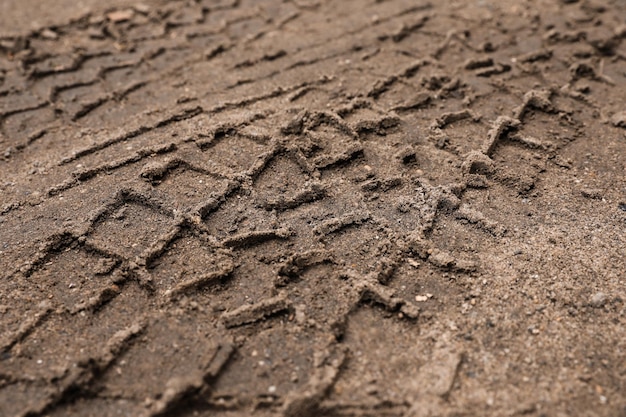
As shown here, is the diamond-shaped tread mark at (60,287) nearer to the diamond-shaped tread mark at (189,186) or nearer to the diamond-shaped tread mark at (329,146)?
the diamond-shaped tread mark at (189,186)

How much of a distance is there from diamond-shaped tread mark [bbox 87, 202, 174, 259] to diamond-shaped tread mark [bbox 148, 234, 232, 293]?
10cm

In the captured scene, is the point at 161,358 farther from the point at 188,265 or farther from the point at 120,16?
the point at 120,16

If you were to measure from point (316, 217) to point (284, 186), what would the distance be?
0.23 m

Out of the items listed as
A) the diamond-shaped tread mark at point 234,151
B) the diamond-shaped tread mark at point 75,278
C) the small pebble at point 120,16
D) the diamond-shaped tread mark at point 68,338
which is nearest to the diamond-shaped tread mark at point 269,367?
the diamond-shaped tread mark at point 68,338

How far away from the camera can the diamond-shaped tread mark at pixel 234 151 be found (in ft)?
8.50

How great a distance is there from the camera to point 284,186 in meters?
2.49

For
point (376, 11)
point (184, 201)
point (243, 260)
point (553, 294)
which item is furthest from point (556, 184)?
point (376, 11)

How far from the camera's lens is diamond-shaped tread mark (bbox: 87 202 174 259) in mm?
2238

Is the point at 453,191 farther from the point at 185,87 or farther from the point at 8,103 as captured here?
the point at 8,103

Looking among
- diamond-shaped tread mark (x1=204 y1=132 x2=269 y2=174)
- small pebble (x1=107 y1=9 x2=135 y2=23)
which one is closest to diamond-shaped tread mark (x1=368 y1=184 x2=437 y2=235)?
diamond-shaped tread mark (x1=204 y1=132 x2=269 y2=174)

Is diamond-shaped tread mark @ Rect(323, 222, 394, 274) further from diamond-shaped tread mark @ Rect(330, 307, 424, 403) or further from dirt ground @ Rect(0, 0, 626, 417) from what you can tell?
diamond-shaped tread mark @ Rect(330, 307, 424, 403)

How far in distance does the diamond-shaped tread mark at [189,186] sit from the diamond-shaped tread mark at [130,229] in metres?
0.11

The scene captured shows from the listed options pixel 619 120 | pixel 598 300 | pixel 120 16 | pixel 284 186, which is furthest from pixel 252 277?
pixel 120 16

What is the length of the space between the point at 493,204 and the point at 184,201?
126 cm
